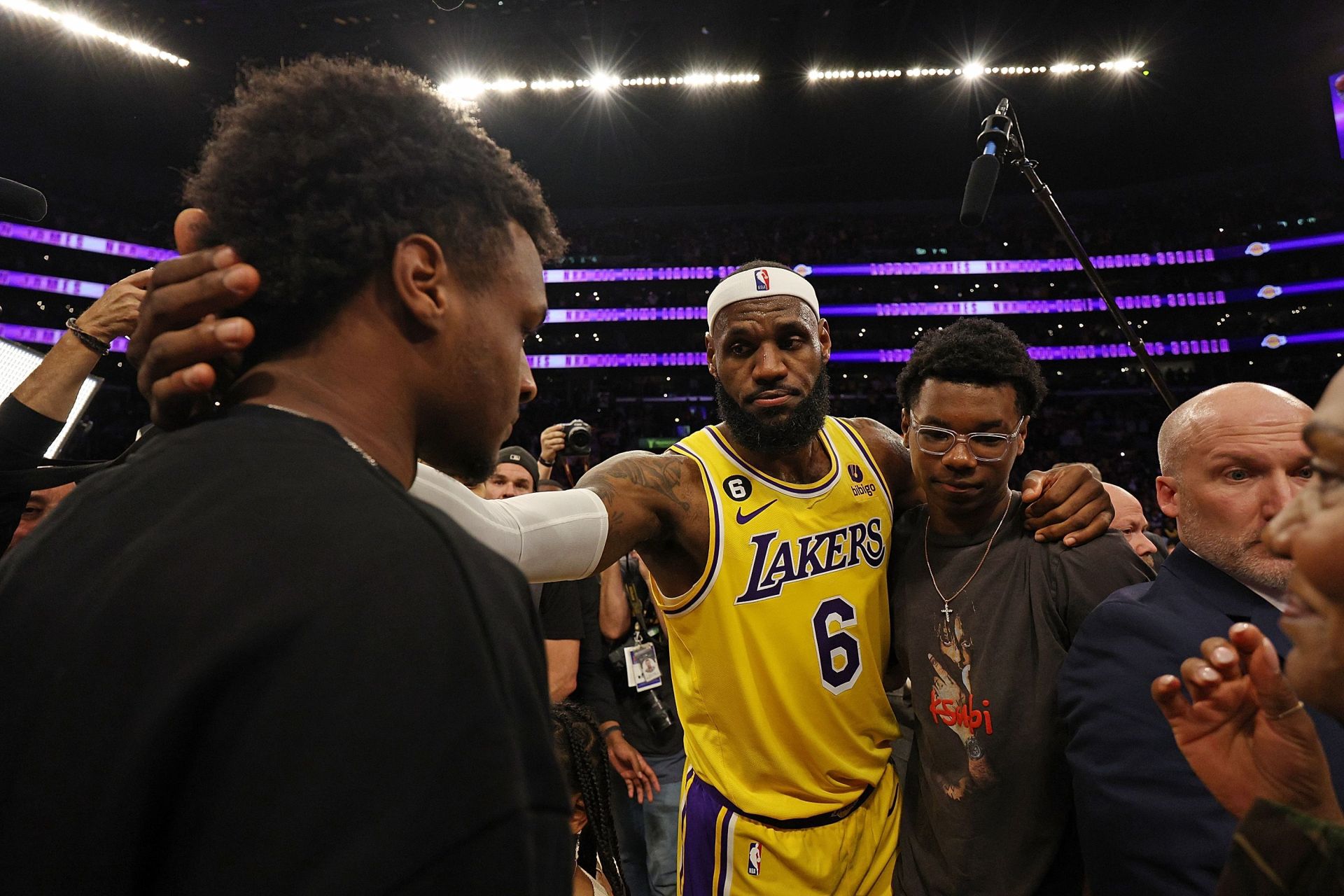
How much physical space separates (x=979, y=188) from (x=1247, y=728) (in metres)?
1.83

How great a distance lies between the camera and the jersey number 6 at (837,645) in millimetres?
2213

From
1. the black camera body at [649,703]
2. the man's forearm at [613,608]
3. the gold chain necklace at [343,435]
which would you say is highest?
the gold chain necklace at [343,435]

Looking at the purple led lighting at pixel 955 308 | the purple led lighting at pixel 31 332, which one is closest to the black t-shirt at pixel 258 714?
the purple led lighting at pixel 955 308

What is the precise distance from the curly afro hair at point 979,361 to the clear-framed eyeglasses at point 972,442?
0.47ft

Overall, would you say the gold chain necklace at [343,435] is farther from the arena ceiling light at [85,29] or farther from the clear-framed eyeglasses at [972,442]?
the arena ceiling light at [85,29]

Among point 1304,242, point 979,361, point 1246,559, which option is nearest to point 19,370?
point 979,361

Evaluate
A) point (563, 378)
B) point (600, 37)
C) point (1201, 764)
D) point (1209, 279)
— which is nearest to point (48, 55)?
point (600, 37)

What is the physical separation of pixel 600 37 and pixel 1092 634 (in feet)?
42.1

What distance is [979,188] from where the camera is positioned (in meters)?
2.46

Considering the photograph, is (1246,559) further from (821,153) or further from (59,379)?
(821,153)

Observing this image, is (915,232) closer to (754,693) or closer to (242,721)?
(754,693)

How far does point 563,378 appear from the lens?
20094 millimetres

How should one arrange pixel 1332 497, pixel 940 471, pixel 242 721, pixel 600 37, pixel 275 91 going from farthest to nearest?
pixel 600 37
pixel 940 471
pixel 275 91
pixel 1332 497
pixel 242 721

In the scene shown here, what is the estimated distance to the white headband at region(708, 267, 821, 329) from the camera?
255 cm
